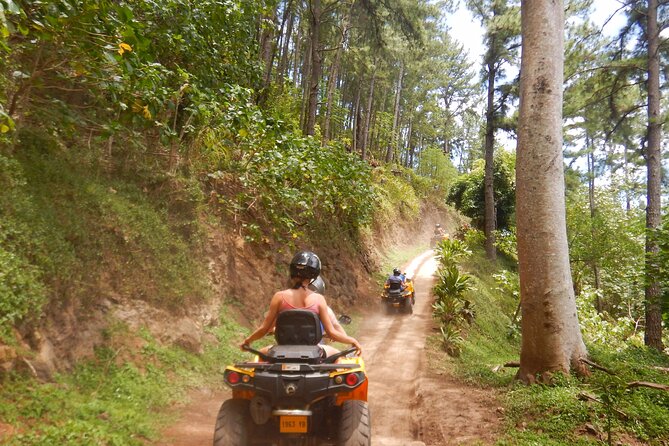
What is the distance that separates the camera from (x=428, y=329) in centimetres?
1066

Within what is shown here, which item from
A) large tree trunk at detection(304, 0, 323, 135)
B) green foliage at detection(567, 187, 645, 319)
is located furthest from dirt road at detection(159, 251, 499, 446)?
green foliage at detection(567, 187, 645, 319)

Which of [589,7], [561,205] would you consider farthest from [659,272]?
[589,7]

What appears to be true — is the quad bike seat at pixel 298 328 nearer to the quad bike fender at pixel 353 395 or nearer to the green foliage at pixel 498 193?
the quad bike fender at pixel 353 395

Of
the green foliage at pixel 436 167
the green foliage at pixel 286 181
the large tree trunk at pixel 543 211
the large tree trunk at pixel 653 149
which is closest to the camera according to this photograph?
the large tree trunk at pixel 543 211

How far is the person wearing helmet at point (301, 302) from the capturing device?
11.9 ft

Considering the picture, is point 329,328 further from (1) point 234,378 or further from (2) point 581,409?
(2) point 581,409

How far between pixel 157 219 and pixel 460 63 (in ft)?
132

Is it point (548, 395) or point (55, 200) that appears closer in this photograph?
point (548, 395)

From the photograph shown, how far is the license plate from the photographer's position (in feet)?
→ 9.51

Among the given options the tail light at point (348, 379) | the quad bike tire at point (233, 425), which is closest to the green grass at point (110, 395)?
the quad bike tire at point (233, 425)

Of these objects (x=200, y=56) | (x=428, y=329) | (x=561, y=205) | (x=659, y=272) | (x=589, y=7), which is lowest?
(x=428, y=329)

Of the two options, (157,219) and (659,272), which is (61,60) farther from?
(659,272)

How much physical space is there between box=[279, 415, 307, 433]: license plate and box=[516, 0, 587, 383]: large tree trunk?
3738mm

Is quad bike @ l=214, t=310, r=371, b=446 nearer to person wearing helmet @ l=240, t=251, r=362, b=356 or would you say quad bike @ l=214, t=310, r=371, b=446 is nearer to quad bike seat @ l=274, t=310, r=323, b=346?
quad bike seat @ l=274, t=310, r=323, b=346
